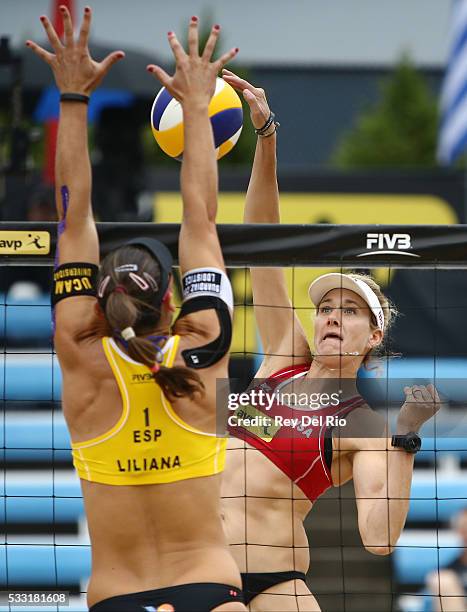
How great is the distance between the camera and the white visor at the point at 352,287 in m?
4.04

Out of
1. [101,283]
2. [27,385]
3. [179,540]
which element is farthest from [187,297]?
[27,385]

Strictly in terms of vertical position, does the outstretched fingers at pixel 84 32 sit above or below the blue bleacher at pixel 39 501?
above

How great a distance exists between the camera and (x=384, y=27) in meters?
24.7

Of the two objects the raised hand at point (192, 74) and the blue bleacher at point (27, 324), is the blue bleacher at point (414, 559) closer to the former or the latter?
the blue bleacher at point (27, 324)

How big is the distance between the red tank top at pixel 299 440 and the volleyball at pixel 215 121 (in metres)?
1.07

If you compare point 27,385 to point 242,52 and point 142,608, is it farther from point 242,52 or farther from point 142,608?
point 242,52

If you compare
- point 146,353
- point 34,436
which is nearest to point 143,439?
point 146,353

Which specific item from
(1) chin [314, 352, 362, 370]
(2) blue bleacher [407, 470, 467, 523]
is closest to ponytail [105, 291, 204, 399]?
(1) chin [314, 352, 362, 370]

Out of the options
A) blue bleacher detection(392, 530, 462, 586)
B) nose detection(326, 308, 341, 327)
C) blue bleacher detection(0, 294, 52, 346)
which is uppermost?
blue bleacher detection(0, 294, 52, 346)

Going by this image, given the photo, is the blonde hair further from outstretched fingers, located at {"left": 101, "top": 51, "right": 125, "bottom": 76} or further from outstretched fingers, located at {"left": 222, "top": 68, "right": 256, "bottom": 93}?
outstretched fingers, located at {"left": 101, "top": 51, "right": 125, "bottom": 76}

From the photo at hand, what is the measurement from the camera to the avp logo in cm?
398

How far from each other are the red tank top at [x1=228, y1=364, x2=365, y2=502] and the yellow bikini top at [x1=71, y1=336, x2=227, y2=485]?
85 cm

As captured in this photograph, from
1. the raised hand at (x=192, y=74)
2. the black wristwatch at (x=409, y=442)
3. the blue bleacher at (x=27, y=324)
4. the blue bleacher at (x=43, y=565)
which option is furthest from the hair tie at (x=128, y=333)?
the blue bleacher at (x=27, y=324)

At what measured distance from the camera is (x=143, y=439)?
10.3 feet
